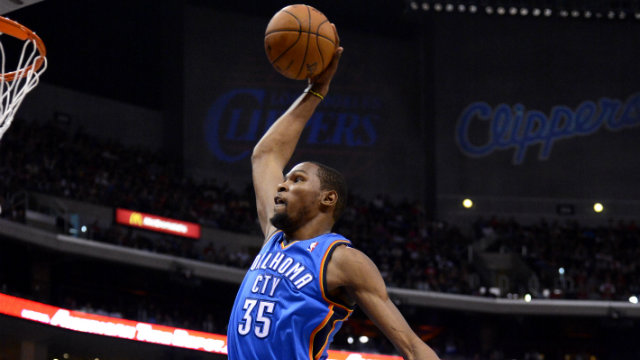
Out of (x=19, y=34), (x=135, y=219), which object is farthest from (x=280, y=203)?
(x=135, y=219)

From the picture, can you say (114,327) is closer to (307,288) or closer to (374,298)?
(307,288)

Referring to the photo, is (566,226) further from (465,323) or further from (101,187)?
(101,187)

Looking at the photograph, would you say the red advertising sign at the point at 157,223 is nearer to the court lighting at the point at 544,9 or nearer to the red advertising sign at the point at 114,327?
the red advertising sign at the point at 114,327

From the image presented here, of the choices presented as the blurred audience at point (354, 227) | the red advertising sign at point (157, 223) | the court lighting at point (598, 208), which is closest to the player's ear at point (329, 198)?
the blurred audience at point (354, 227)

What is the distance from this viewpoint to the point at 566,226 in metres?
25.0

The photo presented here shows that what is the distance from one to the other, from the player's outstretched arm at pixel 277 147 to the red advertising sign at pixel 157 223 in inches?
600

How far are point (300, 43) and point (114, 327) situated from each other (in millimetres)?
11368

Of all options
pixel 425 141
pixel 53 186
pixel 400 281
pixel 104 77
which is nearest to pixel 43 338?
pixel 53 186

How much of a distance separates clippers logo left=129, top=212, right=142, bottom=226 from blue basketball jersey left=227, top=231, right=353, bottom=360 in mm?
Answer: 16012

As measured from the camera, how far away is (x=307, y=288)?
2898 millimetres

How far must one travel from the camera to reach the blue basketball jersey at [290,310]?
287 cm

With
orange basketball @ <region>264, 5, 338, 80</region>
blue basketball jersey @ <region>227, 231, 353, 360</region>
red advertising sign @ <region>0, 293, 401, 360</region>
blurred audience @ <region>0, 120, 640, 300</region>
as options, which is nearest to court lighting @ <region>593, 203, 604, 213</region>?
blurred audience @ <region>0, 120, 640, 300</region>

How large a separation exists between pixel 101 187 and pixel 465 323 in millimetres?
9627

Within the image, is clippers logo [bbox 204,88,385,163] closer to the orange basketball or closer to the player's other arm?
the orange basketball
